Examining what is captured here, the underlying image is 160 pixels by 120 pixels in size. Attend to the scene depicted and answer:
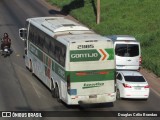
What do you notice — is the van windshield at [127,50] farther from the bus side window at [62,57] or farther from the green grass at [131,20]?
the bus side window at [62,57]

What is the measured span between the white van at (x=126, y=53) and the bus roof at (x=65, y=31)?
4929mm

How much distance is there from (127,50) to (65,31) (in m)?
7.15

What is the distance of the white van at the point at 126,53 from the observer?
3491cm

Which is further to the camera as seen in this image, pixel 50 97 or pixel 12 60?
pixel 12 60

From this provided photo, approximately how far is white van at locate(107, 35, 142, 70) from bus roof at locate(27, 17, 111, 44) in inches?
194

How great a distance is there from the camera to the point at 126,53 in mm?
35156

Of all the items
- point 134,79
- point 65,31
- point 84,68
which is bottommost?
point 134,79

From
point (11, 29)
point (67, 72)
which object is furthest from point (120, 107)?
point (11, 29)

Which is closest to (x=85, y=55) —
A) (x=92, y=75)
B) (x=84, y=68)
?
(x=84, y=68)

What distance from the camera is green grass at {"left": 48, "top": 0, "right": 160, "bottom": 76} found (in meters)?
41.9

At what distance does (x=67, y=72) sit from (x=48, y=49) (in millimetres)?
3990

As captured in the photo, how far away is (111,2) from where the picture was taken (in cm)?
6203

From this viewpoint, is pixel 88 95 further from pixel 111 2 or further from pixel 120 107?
pixel 111 2

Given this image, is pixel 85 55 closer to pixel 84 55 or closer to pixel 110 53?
pixel 84 55
